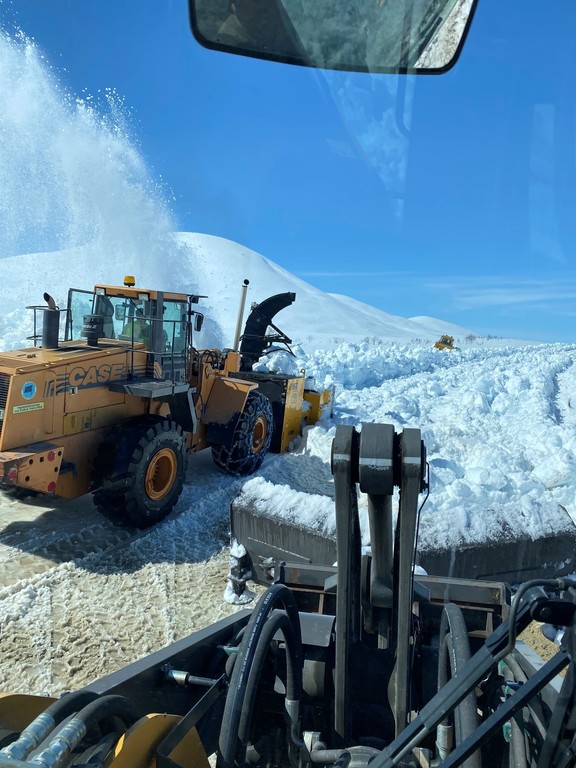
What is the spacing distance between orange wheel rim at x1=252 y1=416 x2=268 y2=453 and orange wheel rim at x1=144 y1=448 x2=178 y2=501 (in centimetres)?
193

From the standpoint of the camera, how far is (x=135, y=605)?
14.3 feet

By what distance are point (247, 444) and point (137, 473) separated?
6.52 feet

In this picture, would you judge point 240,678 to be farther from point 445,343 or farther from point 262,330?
point 445,343

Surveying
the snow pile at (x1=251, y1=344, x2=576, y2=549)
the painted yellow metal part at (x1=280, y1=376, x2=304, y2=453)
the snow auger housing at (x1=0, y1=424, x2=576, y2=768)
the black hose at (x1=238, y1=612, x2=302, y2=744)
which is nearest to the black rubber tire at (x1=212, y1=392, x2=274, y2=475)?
the snow pile at (x1=251, y1=344, x2=576, y2=549)

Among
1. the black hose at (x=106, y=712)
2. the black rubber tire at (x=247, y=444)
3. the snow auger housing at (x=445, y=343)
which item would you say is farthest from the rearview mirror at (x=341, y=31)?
the snow auger housing at (x=445, y=343)

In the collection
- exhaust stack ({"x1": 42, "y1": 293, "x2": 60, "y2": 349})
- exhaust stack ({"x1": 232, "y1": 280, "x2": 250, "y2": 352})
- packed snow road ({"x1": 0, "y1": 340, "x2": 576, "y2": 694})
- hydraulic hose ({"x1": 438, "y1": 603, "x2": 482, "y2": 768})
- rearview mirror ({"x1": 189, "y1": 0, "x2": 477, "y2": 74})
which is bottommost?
packed snow road ({"x1": 0, "y1": 340, "x2": 576, "y2": 694})

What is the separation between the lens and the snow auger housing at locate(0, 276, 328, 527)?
5105mm

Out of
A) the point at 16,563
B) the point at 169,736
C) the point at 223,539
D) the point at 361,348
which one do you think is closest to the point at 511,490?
the point at 223,539

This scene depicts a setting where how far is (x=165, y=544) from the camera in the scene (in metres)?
5.43

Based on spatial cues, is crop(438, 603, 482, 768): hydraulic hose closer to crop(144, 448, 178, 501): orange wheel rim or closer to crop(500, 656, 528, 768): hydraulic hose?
crop(500, 656, 528, 768): hydraulic hose

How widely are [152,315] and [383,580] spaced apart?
16.0 feet

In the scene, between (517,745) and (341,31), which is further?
(341,31)

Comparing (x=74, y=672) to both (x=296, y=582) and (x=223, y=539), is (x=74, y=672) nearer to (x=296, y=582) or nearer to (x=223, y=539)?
(x=296, y=582)

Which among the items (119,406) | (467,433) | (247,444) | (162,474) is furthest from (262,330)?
(162,474)
